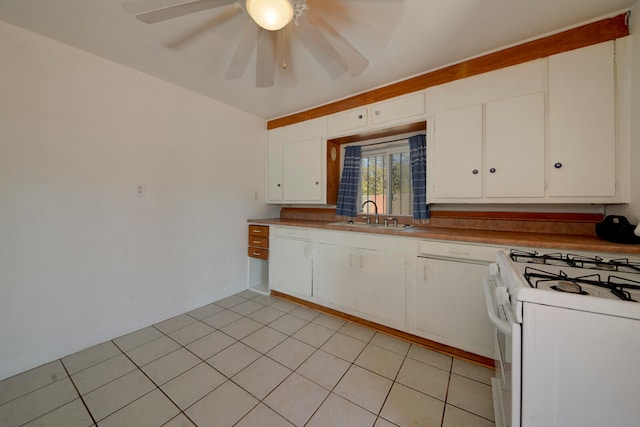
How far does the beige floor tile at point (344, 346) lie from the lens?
1.72 meters

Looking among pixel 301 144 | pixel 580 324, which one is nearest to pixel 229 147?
pixel 301 144

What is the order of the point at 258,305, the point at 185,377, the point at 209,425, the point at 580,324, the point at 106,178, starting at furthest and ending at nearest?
the point at 258,305
the point at 106,178
the point at 185,377
the point at 209,425
the point at 580,324

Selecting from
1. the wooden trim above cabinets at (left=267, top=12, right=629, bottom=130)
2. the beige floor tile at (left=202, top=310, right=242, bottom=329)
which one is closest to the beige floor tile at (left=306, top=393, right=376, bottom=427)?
the beige floor tile at (left=202, top=310, right=242, bottom=329)

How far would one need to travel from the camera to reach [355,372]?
1.55 metres

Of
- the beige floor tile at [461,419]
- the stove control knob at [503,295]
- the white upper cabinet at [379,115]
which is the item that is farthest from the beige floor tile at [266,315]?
the white upper cabinet at [379,115]

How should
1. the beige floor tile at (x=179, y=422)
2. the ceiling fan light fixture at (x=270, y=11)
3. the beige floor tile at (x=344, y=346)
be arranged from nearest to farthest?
the ceiling fan light fixture at (x=270, y=11) < the beige floor tile at (x=179, y=422) < the beige floor tile at (x=344, y=346)

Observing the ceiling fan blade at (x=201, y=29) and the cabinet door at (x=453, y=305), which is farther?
the cabinet door at (x=453, y=305)

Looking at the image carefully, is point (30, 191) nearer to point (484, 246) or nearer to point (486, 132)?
point (484, 246)

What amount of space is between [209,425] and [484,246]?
1922mm

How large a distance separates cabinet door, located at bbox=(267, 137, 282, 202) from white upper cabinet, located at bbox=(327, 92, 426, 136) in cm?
83

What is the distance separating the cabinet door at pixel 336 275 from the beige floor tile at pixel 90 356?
1710 millimetres

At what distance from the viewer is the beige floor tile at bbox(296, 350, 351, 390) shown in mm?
1475

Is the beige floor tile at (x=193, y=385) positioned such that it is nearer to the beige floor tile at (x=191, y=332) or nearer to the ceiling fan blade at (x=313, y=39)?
the beige floor tile at (x=191, y=332)

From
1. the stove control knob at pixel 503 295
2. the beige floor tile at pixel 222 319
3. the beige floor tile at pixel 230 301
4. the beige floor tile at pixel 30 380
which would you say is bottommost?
the beige floor tile at pixel 30 380
